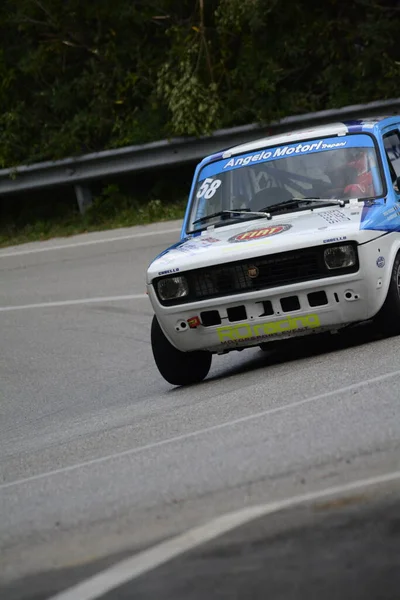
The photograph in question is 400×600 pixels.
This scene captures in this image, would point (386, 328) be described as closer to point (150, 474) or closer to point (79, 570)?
point (150, 474)

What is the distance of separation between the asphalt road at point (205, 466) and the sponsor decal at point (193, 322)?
0.44 meters

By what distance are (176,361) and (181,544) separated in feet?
13.4

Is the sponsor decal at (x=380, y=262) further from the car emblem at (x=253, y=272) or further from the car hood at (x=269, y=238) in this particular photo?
the car emblem at (x=253, y=272)

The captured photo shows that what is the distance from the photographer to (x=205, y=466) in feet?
18.4

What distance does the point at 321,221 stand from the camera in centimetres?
806

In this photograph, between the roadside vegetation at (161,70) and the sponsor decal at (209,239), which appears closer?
the sponsor decal at (209,239)

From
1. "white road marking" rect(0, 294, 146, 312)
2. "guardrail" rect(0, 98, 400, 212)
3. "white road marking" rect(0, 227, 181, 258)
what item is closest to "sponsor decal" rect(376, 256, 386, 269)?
"white road marking" rect(0, 294, 146, 312)

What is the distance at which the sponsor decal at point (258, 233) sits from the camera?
8065 millimetres

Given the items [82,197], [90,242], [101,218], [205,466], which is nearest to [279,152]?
[205,466]

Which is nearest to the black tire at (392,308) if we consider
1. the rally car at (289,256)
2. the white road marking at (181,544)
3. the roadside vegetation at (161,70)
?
the rally car at (289,256)

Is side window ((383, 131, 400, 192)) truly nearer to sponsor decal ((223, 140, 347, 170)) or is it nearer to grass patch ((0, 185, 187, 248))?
sponsor decal ((223, 140, 347, 170))

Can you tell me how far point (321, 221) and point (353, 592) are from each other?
466 cm

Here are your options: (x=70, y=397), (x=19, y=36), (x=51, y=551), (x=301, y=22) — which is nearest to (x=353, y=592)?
(x=51, y=551)

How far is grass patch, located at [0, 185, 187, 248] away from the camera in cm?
1822
